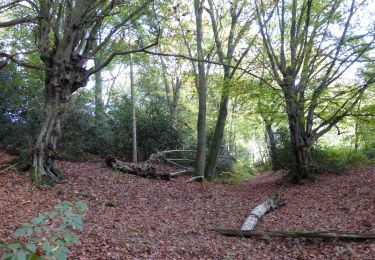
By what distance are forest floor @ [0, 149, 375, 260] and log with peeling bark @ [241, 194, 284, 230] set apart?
154 mm

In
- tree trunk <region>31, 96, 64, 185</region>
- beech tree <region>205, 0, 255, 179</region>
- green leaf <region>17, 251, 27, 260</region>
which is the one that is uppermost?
beech tree <region>205, 0, 255, 179</region>

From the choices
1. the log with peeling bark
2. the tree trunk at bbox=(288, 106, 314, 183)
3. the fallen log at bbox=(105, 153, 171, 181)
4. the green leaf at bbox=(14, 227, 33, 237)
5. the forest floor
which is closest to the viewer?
the green leaf at bbox=(14, 227, 33, 237)

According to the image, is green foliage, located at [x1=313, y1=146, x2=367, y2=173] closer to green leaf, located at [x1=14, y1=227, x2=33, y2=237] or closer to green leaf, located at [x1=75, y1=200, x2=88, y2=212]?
green leaf, located at [x1=75, y1=200, x2=88, y2=212]

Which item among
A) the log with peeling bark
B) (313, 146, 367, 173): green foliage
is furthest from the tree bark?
(313, 146, 367, 173): green foliage

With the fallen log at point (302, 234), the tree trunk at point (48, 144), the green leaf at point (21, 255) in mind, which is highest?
the tree trunk at point (48, 144)

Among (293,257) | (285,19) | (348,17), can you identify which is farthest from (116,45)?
(293,257)

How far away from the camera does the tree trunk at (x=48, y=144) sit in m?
8.00

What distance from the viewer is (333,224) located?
21.6 feet

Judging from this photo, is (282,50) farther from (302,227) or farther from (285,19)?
(302,227)

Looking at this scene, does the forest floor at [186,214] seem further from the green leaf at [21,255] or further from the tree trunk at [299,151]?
the green leaf at [21,255]

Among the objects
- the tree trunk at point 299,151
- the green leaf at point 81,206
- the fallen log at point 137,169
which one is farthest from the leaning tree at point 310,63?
the green leaf at point 81,206

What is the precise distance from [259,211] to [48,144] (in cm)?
548

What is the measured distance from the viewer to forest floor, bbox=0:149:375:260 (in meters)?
5.06

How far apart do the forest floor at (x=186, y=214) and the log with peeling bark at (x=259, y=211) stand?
154 millimetres
